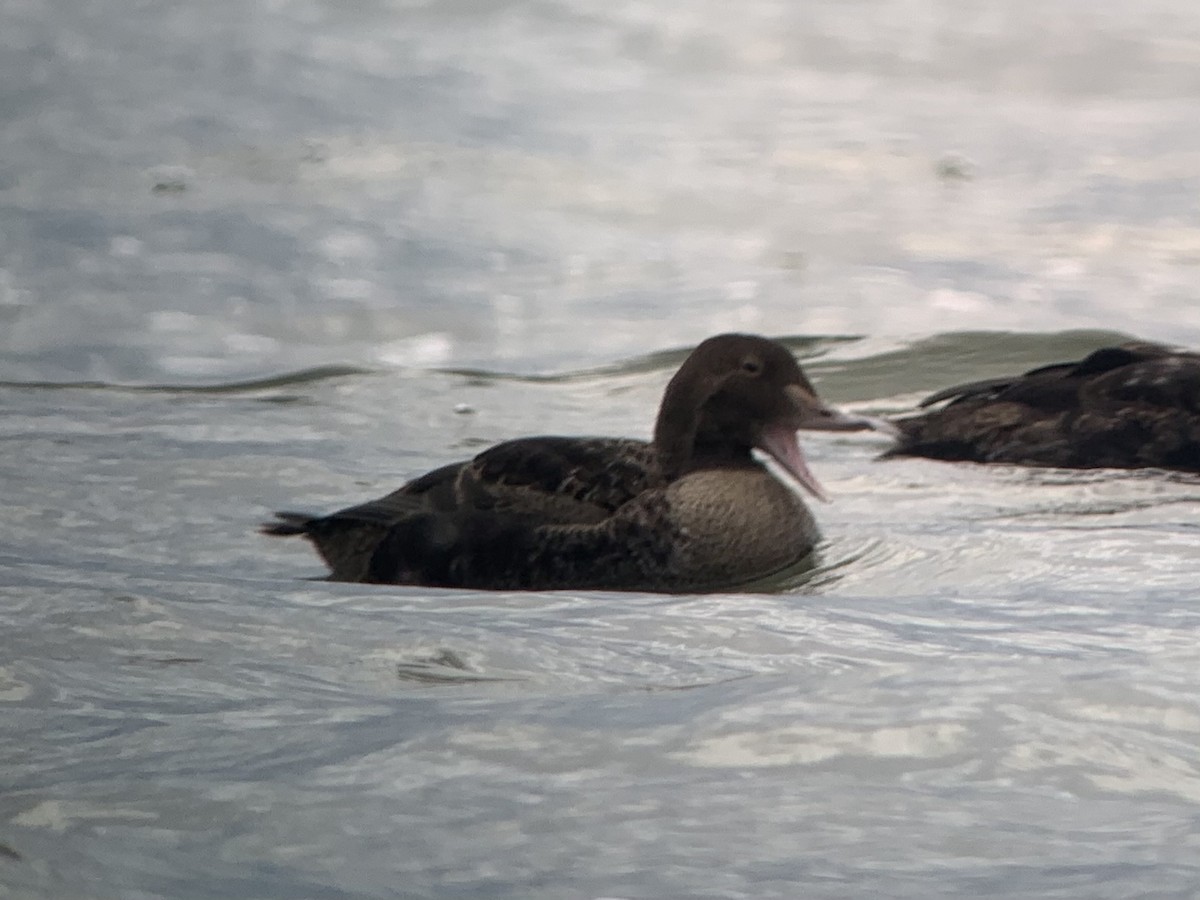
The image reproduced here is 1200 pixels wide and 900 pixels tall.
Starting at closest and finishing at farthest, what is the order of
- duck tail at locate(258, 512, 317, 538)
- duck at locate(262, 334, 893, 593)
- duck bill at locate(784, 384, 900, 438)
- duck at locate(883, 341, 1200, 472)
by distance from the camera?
duck at locate(262, 334, 893, 593) → duck bill at locate(784, 384, 900, 438) → duck tail at locate(258, 512, 317, 538) → duck at locate(883, 341, 1200, 472)

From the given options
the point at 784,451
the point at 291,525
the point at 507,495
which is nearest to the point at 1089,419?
the point at 784,451

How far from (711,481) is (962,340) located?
10.2 m

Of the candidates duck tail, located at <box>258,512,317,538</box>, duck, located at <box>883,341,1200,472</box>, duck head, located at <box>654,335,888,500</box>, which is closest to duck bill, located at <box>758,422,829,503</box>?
duck head, located at <box>654,335,888,500</box>

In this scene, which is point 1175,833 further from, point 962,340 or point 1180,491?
point 962,340

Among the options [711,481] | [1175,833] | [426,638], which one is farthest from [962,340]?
[1175,833]

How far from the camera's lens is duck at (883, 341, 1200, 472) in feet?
38.8

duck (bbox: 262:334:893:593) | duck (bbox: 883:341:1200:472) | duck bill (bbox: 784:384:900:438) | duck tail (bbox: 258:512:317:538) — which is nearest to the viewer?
duck (bbox: 262:334:893:593)

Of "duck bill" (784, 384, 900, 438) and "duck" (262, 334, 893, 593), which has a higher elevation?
"duck bill" (784, 384, 900, 438)

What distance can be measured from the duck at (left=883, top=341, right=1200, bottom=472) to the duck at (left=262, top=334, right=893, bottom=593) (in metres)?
2.48

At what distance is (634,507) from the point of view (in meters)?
9.16

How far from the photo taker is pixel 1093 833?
595 cm

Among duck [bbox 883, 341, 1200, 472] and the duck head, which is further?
duck [bbox 883, 341, 1200, 472]

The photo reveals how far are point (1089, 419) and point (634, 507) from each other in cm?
348

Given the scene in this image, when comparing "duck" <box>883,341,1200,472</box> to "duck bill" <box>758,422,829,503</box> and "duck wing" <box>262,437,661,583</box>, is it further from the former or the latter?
"duck wing" <box>262,437,661,583</box>
